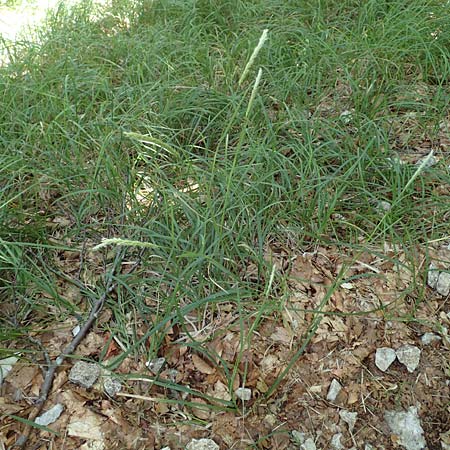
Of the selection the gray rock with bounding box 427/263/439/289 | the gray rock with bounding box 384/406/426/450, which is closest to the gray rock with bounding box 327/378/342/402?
the gray rock with bounding box 384/406/426/450

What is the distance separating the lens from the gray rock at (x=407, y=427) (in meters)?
1.43

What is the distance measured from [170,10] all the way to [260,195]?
1.90 meters

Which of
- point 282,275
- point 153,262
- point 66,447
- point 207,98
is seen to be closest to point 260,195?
point 282,275

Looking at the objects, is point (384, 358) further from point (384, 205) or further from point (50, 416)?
point (50, 416)

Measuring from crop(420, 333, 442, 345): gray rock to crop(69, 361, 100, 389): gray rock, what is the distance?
1.08 m

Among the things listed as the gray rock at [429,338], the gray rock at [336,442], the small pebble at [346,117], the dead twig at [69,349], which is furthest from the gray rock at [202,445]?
the small pebble at [346,117]

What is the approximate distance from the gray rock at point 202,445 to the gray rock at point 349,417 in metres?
0.40

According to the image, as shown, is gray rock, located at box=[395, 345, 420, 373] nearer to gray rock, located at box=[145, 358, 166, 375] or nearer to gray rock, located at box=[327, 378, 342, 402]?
gray rock, located at box=[327, 378, 342, 402]

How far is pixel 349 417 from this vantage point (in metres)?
1.46

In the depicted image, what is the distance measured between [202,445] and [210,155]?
1.24 meters

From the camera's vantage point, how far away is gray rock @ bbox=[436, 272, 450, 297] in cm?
173

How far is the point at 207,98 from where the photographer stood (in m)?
2.33

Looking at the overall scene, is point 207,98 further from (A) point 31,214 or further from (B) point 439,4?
(B) point 439,4

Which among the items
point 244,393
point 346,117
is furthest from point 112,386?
point 346,117
